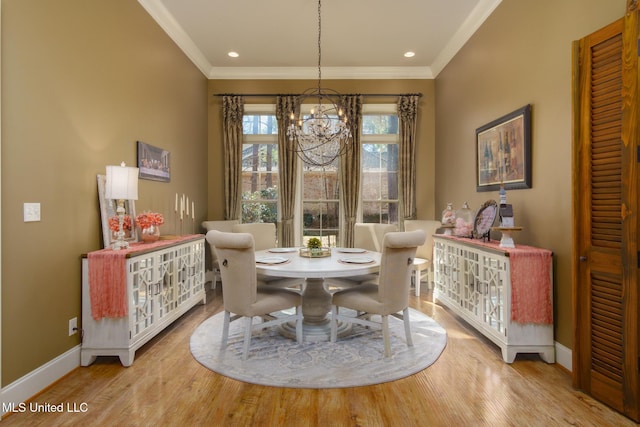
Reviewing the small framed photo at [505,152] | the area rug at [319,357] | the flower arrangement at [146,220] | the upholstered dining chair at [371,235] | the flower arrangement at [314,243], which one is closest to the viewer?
the area rug at [319,357]

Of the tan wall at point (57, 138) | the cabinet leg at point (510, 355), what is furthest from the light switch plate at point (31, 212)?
the cabinet leg at point (510, 355)

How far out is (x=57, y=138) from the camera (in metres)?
2.23

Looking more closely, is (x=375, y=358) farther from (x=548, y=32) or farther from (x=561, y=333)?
(x=548, y=32)

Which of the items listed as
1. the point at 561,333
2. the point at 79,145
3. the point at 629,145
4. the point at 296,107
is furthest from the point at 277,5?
the point at 561,333

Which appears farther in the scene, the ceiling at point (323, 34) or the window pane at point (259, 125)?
the window pane at point (259, 125)

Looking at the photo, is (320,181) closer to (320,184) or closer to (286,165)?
(320,184)

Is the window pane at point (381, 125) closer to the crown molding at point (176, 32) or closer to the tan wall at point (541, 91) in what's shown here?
the tan wall at point (541, 91)

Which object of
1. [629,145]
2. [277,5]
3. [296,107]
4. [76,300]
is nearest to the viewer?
[629,145]

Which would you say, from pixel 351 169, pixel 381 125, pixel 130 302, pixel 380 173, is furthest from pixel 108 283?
pixel 381 125

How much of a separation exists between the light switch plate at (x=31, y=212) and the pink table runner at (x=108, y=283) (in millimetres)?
448

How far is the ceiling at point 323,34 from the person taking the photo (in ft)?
11.4

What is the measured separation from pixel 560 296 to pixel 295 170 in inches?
144

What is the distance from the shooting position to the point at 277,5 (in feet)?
11.3

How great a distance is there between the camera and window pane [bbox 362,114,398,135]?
17.3 feet
